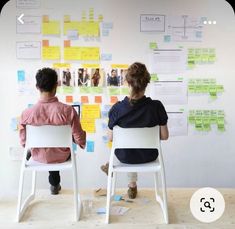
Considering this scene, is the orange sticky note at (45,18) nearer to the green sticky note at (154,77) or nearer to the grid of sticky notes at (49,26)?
the grid of sticky notes at (49,26)

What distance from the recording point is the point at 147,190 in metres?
Answer: 3.09

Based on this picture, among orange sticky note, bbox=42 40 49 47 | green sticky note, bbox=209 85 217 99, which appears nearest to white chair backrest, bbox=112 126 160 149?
green sticky note, bbox=209 85 217 99

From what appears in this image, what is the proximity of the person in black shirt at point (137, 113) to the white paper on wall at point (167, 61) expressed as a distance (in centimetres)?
81

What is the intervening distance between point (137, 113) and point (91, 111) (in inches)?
38.4

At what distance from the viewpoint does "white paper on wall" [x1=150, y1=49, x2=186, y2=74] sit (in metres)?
3.19

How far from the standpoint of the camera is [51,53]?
3.18m

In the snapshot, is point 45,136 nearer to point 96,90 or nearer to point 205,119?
point 96,90

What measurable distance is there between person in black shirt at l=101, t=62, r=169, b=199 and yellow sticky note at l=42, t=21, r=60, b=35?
1078 millimetres

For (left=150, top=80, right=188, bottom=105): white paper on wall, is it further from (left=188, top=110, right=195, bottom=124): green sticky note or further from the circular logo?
the circular logo

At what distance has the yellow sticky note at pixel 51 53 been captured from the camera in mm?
3168

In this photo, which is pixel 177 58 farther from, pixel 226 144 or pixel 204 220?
pixel 204 220

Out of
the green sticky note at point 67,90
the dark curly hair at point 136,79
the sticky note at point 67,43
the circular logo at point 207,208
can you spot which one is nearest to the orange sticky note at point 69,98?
the green sticky note at point 67,90

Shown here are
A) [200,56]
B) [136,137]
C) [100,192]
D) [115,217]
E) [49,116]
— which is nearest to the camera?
[136,137]

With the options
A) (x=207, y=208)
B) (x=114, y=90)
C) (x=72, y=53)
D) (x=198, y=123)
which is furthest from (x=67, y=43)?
(x=207, y=208)
